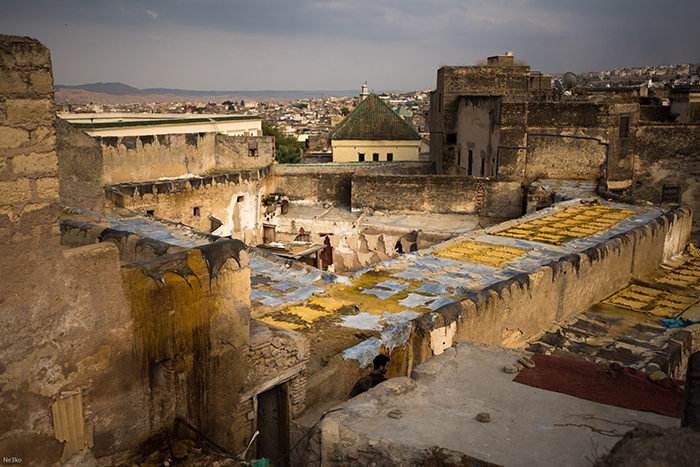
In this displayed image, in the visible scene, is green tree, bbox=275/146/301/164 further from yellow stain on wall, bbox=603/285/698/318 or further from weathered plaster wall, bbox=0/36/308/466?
weathered plaster wall, bbox=0/36/308/466

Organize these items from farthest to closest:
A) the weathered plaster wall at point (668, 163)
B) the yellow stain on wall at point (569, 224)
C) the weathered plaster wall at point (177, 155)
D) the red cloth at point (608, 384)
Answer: the weathered plaster wall at point (668, 163), the weathered plaster wall at point (177, 155), the yellow stain on wall at point (569, 224), the red cloth at point (608, 384)

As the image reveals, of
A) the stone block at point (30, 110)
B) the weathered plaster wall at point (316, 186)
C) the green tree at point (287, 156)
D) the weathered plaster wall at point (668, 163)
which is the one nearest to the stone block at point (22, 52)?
the stone block at point (30, 110)

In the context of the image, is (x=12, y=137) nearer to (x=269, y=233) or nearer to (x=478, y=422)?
(x=478, y=422)

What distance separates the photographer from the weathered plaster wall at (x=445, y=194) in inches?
667

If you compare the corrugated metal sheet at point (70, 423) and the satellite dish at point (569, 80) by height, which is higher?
the satellite dish at point (569, 80)

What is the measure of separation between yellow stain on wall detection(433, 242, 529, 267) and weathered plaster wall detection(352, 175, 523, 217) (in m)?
6.44

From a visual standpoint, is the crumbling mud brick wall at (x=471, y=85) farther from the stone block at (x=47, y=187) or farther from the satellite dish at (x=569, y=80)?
the stone block at (x=47, y=187)

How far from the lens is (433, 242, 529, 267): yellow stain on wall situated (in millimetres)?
9734

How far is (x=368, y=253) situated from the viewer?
1658cm

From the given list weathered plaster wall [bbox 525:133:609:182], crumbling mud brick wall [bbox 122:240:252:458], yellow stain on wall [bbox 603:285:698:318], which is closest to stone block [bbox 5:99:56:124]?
crumbling mud brick wall [bbox 122:240:252:458]

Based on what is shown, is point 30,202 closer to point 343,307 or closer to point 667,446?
point 667,446

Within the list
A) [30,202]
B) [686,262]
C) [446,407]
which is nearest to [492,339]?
[446,407]

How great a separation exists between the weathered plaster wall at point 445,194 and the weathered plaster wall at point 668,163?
12.5ft

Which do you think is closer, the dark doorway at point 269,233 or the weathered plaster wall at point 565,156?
the weathered plaster wall at point 565,156
